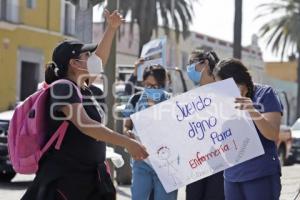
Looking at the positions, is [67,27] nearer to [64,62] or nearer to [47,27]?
[47,27]

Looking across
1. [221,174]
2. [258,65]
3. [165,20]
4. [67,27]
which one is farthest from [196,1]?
[221,174]

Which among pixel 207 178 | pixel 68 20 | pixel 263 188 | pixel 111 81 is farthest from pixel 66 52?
pixel 68 20

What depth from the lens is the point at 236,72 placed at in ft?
16.8

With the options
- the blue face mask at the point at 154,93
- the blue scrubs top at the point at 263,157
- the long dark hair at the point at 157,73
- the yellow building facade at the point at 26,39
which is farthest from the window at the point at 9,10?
the blue scrubs top at the point at 263,157

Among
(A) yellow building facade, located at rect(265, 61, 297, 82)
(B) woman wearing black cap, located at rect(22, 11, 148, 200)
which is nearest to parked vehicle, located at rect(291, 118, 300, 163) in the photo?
(B) woman wearing black cap, located at rect(22, 11, 148, 200)

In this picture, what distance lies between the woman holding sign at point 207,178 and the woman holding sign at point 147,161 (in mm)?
203

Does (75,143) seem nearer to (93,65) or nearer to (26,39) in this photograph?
(93,65)

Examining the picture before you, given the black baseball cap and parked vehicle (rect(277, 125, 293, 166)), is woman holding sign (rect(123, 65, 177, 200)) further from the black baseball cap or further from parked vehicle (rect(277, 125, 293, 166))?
parked vehicle (rect(277, 125, 293, 166))

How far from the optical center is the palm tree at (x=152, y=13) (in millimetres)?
31062

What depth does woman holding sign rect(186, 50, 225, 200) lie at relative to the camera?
6160 millimetres

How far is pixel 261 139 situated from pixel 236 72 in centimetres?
53

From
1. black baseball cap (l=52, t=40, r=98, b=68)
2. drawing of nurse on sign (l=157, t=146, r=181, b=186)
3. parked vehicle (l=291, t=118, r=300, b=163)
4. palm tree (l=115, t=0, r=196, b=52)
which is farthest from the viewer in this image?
palm tree (l=115, t=0, r=196, b=52)

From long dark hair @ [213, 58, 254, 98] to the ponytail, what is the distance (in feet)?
4.10

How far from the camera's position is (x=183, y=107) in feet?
18.3
